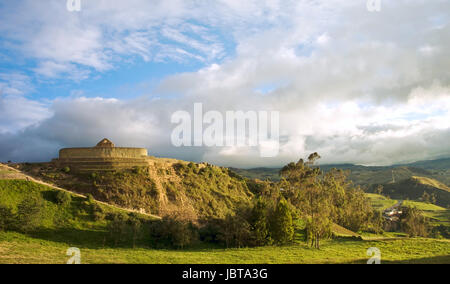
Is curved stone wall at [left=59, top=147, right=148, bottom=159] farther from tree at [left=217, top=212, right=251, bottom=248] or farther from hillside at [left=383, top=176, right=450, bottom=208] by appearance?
hillside at [left=383, top=176, right=450, bottom=208]

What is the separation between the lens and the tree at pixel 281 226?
44000 millimetres

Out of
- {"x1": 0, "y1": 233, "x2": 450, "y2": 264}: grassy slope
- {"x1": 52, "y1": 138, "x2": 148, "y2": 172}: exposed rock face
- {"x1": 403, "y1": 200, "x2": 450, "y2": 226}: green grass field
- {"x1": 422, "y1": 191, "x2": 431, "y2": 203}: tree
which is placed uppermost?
{"x1": 52, "y1": 138, "x2": 148, "y2": 172}: exposed rock face

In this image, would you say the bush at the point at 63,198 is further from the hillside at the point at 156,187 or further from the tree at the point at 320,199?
the tree at the point at 320,199

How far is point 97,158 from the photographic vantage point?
51812 mm

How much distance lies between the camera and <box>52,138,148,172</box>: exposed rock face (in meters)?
51.2

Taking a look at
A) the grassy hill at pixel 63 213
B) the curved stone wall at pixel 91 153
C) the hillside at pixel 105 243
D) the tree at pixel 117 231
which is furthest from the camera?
the curved stone wall at pixel 91 153

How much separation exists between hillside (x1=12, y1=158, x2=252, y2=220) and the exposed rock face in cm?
140

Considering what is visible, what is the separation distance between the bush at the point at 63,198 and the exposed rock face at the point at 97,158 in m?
8.52

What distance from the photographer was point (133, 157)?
5406cm

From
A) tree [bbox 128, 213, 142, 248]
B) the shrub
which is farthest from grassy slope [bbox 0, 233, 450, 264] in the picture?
tree [bbox 128, 213, 142, 248]

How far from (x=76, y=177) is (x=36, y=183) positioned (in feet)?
19.8

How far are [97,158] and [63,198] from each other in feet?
36.6

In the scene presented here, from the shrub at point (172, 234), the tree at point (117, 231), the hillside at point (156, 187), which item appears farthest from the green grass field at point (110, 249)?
the hillside at point (156, 187)
